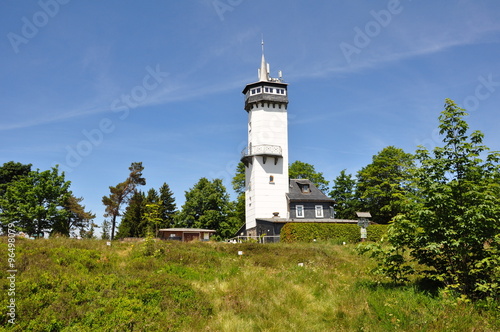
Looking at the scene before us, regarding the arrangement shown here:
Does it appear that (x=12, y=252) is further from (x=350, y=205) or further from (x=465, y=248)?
(x=350, y=205)

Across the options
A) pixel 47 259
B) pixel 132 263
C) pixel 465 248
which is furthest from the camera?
pixel 132 263

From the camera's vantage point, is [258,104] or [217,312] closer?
[217,312]

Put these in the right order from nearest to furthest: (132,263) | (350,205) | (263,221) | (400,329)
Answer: (400,329) < (132,263) < (263,221) < (350,205)

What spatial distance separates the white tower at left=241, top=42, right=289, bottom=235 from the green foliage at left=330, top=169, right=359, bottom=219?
16560 mm

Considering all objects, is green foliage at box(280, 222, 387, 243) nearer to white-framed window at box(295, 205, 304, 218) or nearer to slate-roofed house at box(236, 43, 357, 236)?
slate-roofed house at box(236, 43, 357, 236)

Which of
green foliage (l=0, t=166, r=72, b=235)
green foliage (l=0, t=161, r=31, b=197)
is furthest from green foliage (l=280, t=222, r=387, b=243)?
green foliage (l=0, t=161, r=31, b=197)

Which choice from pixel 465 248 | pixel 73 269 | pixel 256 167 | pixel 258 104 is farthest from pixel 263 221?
pixel 465 248

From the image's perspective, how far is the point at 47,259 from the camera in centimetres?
1590

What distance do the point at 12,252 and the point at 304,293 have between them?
1203 cm

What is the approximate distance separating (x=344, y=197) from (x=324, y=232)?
22551mm

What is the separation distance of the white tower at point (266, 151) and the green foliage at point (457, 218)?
30526 millimetres

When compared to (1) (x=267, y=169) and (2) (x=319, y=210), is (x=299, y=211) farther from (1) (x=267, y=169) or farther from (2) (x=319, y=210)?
(1) (x=267, y=169)

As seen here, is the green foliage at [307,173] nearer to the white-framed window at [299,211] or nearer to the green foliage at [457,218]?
the white-framed window at [299,211]

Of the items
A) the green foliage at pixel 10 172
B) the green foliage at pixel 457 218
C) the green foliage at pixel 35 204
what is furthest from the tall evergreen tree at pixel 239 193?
the green foliage at pixel 457 218
